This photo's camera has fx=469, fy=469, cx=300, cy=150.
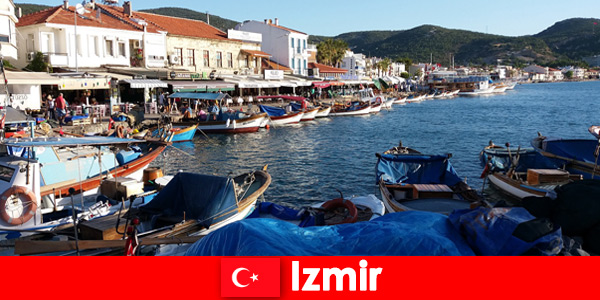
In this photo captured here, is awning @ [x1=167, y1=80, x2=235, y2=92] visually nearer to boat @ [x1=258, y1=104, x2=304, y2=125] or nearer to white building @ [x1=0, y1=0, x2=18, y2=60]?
boat @ [x1=258, y1=104, x2=304, y2=125]

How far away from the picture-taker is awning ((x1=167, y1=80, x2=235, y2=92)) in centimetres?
3778

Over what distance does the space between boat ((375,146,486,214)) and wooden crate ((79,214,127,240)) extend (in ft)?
23.7

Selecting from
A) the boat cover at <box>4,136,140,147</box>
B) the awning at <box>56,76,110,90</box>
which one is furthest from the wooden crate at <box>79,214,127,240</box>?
the awning at <box>56,76,110,90</box>

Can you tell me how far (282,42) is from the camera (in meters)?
62.2

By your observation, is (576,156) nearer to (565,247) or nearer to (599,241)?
(599,241)

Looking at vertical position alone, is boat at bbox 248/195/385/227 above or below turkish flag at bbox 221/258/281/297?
below

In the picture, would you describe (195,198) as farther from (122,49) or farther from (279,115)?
(122,49)

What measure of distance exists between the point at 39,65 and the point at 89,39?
4.94 meters

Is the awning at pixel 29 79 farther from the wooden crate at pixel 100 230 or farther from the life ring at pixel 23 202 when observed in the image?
the wooden crate at pixel 100 230

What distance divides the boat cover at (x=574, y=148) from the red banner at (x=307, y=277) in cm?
1742

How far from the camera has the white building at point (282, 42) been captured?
204 ft

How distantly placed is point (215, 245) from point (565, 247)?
453cm

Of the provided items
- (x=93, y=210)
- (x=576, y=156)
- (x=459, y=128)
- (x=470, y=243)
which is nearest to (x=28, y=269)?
(x=470, y=243)

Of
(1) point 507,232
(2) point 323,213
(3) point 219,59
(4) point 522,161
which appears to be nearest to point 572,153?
(4) point 522,161
